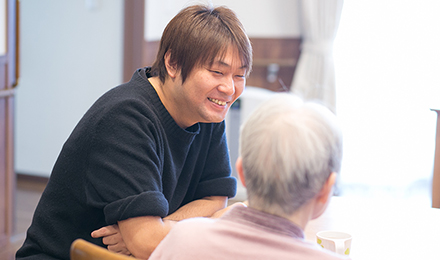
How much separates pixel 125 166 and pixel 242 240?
0.45m

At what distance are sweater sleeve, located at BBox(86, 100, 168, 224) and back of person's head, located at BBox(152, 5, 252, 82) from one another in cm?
19

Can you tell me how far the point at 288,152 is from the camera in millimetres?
822

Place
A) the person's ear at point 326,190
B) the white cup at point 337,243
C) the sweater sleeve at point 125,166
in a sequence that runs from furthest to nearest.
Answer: the sweater sleeve at point 125,166 → the white cup at point 337,243 → the person's ear at point 326,190

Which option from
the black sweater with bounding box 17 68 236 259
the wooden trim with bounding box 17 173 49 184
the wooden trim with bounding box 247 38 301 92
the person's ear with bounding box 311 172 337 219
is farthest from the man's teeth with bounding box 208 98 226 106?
the wooden trim with bounding box 17 173 49 184

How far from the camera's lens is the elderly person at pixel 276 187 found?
0.82 meters

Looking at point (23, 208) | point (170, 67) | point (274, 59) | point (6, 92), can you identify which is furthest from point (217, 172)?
point (274, 59)

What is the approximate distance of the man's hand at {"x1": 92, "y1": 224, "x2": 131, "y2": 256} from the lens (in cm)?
123

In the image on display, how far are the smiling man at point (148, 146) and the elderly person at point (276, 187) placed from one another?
0.97 feet

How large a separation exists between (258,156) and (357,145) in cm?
301

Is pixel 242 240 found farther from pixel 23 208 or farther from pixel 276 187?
pixel 23 208

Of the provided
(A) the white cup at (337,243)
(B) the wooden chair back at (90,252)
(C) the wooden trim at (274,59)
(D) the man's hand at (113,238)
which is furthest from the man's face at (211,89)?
(C) the wooden trim at (274,59)

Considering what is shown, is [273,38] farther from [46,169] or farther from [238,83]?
[238,83]

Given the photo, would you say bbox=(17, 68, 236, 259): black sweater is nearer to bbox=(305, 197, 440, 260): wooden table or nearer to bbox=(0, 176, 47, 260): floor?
bbox=(305, 197, 440, 260): wooden table

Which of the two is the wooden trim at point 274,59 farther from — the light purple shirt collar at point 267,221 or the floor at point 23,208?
the light purple shirt collar at point 267,221
